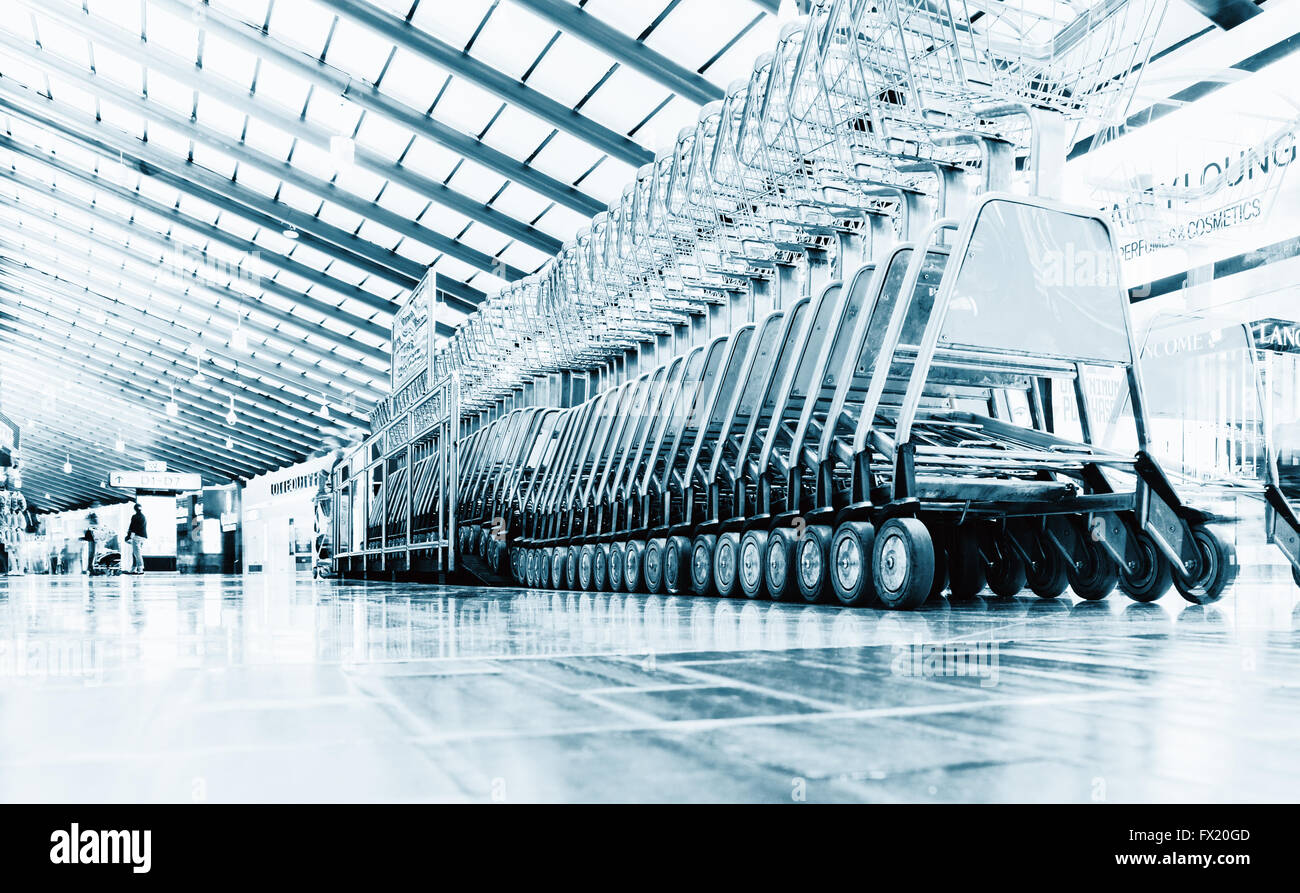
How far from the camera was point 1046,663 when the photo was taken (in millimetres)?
2072

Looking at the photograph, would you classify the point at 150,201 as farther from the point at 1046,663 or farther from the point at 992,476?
the point at 1046,663

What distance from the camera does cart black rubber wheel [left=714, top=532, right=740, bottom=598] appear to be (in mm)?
5414

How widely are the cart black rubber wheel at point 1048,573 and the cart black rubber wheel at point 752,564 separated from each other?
136 centimetres

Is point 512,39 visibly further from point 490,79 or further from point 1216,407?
point 1216,407

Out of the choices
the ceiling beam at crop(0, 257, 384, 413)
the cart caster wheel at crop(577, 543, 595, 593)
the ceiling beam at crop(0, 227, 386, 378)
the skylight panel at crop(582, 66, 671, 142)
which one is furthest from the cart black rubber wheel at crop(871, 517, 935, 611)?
the ceiling beam at crop(0, 257, 384, 413)

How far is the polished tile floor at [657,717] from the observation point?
1.01 meters

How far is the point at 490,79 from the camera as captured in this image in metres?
13.5

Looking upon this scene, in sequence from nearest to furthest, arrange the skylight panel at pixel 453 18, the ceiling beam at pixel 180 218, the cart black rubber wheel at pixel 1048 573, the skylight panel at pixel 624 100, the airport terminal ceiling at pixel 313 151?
the cart black rubber wheel at pixel 1048 573, the skylight panel at pixel 453 18, the airport terminal ceiling at pixel 313 151, the skylight panel at pixel 624 100, the ceiling beam at pixel 180 218

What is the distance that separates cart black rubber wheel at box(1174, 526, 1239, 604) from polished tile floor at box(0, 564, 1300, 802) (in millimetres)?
1652

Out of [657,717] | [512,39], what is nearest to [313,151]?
[512,39]

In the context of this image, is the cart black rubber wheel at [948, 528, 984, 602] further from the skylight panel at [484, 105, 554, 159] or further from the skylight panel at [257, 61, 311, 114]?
the skylight panel at [257, 61, 311, 114]

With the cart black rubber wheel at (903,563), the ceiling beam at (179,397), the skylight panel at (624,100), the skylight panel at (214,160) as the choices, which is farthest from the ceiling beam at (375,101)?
the ceiling beam at (179,397)

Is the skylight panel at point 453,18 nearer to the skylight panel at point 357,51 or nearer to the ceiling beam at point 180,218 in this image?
the skylight panel at point 357,51
